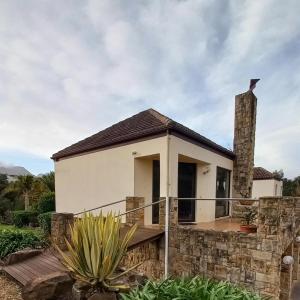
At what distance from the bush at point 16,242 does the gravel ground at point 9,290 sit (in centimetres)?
178

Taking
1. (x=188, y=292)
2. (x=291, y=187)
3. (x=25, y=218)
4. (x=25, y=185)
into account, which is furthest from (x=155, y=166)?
(x=291, y=187)

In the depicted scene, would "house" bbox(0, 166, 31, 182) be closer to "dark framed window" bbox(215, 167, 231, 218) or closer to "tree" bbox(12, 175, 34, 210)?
"tree" bbox(12, 175, 34, 210)

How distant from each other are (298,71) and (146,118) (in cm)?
738

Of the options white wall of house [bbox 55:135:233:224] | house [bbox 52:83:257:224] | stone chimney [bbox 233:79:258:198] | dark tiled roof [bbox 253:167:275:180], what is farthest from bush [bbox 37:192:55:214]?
dark tiled roof [bbox 253:167:275:180]

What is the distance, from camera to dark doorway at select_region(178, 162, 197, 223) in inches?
493

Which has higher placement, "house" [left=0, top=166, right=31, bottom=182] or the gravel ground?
"house" [left=0, top=166, right=31, bottom=182]

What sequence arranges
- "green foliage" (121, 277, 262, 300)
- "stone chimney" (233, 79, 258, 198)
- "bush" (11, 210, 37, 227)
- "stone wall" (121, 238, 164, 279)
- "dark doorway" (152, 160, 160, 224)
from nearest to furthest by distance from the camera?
"green foliage" (121, 277, 262, 300) → "stone wall" (121, 238, 164, 279) → "dark doorway" (152, 160, 160, 224) → "stone chimney" (233, 79, 258, 198) → "bush" (11, 210, 37, 227)

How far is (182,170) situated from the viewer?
1279cm

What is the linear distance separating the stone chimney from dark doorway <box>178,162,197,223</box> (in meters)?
4.77

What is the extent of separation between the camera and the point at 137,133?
11531 mm

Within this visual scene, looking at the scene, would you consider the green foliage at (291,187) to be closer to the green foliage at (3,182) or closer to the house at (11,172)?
the green foliage at (3,182)

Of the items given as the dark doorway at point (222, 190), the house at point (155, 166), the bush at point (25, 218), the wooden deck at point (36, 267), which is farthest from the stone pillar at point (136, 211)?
the bush at point (25, 218)

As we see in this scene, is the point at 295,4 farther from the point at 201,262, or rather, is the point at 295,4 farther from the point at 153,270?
the point at 153,270

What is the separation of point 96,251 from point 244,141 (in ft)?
45.8
